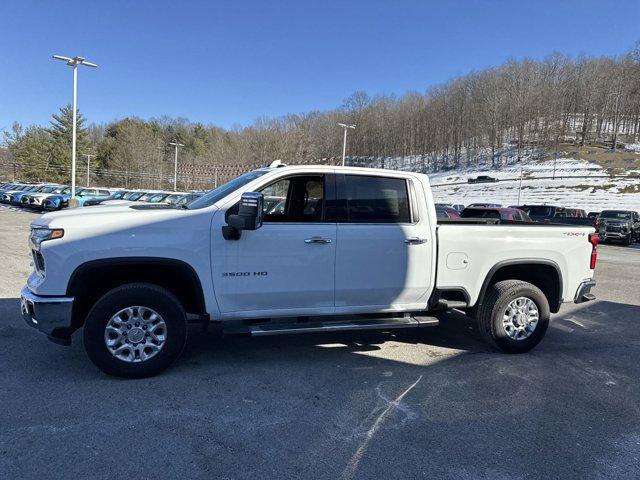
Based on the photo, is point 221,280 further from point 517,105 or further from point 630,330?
point 517,105

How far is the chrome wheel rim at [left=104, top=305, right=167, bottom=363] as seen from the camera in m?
4.20

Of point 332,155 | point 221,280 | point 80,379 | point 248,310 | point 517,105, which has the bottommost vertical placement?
point 80,379

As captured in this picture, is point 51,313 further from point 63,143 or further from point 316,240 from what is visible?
point 63,143

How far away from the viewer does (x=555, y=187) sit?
54.8 m

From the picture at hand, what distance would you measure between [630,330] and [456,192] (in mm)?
55285

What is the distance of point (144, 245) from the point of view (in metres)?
4.15

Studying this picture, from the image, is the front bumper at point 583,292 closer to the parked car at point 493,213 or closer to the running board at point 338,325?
the running board at point 338,325

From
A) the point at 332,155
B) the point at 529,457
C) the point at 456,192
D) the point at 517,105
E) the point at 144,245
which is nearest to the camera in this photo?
the point at 529,457

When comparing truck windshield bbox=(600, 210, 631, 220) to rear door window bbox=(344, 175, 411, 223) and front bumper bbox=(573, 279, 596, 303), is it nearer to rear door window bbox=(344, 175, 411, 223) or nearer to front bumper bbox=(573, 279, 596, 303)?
front bumper bbox=(573, 279, 596, 303)

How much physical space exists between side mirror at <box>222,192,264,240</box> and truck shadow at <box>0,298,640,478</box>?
141cm

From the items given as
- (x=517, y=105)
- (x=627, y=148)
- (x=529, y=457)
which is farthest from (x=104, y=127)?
(x=529, y=457)

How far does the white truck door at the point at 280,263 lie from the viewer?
439 centimetres

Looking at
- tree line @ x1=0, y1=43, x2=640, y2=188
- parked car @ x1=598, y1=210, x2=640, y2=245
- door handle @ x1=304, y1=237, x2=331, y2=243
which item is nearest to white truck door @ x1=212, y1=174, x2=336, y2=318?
door handle @ x1=304, y1=237, x2=331, y2=243

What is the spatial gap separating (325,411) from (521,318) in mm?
2799
